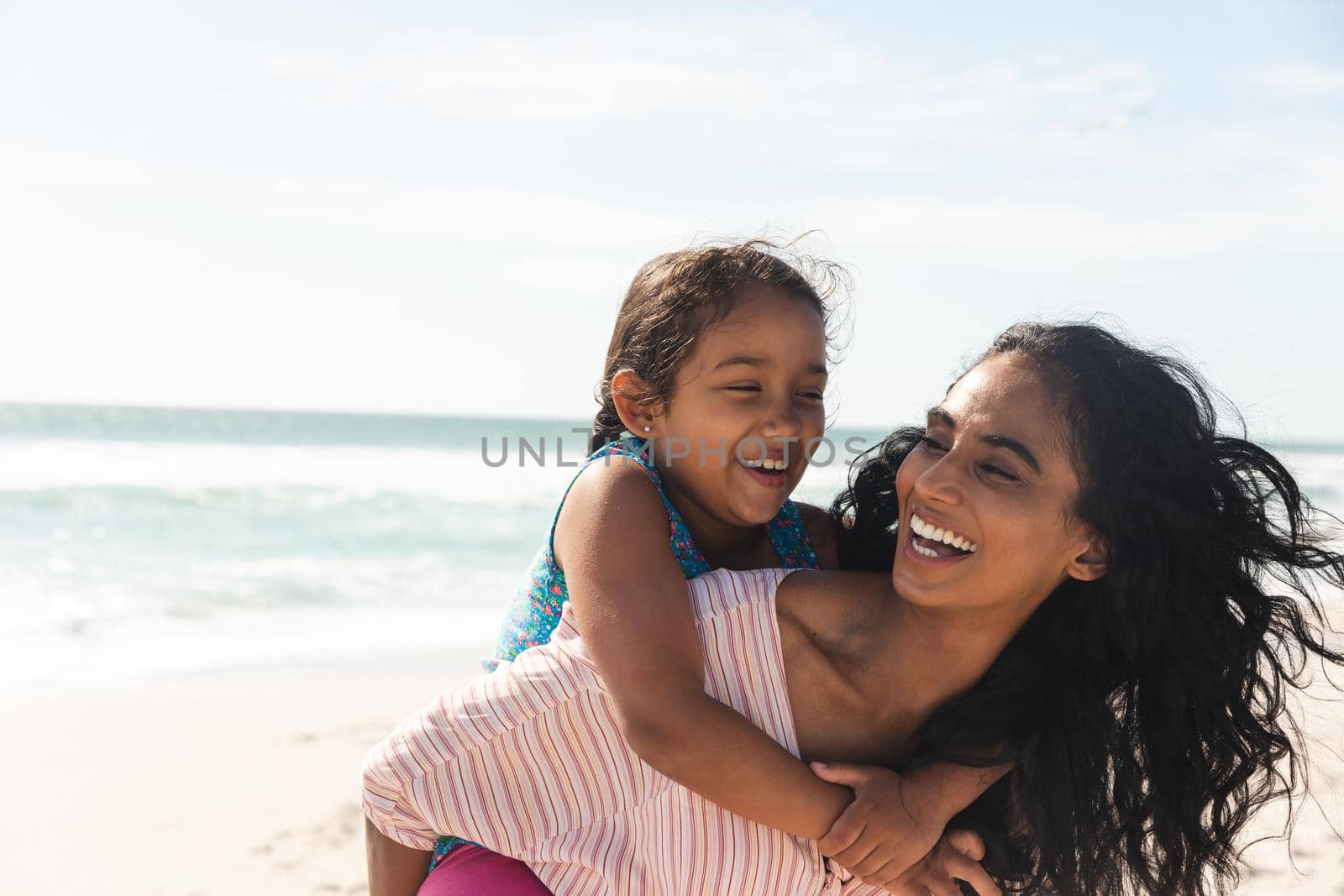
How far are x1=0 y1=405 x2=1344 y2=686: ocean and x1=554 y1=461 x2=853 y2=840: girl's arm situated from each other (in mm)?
2699

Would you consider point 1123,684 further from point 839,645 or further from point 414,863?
point 414,863

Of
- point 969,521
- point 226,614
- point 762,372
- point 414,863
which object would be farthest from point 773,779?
point 226,614

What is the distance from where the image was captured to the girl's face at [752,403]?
2.69 metres

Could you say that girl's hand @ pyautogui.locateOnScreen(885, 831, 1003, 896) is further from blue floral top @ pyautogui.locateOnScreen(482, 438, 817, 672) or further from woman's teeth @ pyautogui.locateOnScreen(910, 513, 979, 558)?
blue floral top @ pyautogui.locateOnScreen(482, 438, 817, 672)

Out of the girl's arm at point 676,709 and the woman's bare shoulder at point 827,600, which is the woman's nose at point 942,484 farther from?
the girl's arm at point 676,709

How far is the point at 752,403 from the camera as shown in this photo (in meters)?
2.71

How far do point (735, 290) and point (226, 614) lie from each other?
8.24 meters

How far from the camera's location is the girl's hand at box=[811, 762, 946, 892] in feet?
6.77

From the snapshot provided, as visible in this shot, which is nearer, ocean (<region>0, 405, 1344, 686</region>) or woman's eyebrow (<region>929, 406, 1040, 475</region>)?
woman's eyebrow (<region>929, 406, 1040, 475</region>)

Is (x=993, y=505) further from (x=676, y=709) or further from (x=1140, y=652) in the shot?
(x=676, y=709)

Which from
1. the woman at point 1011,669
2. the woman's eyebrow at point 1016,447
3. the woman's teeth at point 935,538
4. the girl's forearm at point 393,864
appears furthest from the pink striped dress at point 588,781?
the woman's eyebrow at point 1016,447

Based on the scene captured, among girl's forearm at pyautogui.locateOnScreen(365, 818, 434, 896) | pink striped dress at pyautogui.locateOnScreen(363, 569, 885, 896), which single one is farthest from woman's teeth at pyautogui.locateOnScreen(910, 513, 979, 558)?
girl's forearm at pyautogui.locateOnScreen(365, 818, 434, 896)

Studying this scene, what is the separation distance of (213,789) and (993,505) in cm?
452

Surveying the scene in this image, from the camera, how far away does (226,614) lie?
379 inches
